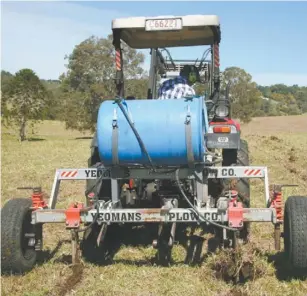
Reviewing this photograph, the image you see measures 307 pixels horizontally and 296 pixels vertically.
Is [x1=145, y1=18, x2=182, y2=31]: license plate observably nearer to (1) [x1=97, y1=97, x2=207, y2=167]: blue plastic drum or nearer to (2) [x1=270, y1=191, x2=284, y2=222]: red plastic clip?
(1) [x1=97, y1=97, x2=207, y2=167]: blue plastic drum

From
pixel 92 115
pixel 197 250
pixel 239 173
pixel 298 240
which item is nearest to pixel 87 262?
pixel 197 250

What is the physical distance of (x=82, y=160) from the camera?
14711mm

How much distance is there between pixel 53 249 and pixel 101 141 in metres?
1.70

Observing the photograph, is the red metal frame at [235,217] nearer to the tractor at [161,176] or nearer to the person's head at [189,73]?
the tractor at [161,176]

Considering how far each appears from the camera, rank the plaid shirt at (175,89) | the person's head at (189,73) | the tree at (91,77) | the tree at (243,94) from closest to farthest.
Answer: the plaid shirt at (175,89) < the person's head at (189,73) < the tree at (91,77) < the tree at (243,94)

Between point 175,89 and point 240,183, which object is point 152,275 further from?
point 175,89

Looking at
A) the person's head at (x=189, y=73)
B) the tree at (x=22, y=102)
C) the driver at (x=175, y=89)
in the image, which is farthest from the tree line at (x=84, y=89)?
the driver at (x=175, y=89)

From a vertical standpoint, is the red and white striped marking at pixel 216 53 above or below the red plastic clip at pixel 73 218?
above

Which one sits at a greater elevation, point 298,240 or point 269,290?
point 298,240

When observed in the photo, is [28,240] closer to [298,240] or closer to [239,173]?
[239,173]

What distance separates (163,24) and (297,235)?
240 centimetres

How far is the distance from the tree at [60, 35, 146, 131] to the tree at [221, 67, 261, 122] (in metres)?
8.78

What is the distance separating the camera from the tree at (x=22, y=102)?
28.4 m

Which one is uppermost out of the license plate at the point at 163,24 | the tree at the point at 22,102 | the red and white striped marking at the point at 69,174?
the tree at the point at 22,102
